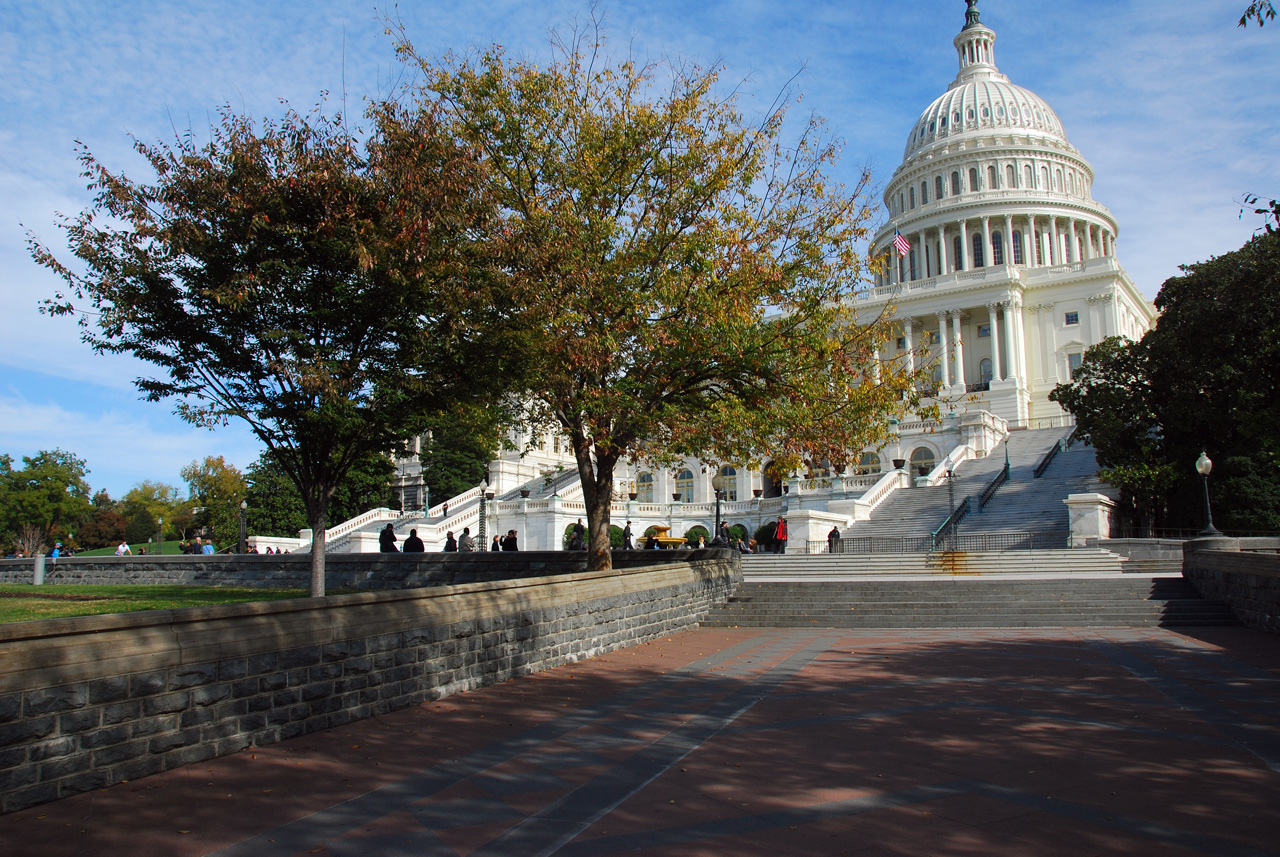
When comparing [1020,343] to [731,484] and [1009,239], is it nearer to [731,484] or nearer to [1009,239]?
[1009,239]

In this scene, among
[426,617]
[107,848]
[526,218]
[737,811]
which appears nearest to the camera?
[107,848]

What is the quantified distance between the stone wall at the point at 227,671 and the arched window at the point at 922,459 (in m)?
44.8

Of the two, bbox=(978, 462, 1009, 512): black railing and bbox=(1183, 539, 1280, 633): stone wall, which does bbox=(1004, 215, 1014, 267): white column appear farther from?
bbox=(1183, 539, 1280, 633): stone wall

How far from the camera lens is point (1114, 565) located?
2552cm

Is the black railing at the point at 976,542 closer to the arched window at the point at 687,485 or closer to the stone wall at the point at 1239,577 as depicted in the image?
the stone wall at the point at 1239,577

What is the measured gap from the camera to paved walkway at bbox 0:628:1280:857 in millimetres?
5691

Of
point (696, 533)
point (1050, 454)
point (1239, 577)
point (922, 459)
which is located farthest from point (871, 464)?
point (1239, 577)

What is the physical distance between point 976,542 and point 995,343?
4810cm

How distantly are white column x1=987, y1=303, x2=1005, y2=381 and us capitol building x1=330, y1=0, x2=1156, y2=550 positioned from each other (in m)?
0.12

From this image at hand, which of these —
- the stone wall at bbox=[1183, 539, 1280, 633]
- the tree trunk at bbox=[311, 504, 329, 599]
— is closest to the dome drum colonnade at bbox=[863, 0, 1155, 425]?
the stone wall at bbox=[1183, 539, 1280, 633]

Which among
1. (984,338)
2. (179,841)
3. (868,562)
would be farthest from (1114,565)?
(984,338)

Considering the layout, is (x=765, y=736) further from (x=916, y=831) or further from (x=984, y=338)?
(x=984, y=338)

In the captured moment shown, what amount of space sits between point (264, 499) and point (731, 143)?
47264 mm

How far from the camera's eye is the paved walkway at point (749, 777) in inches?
224
